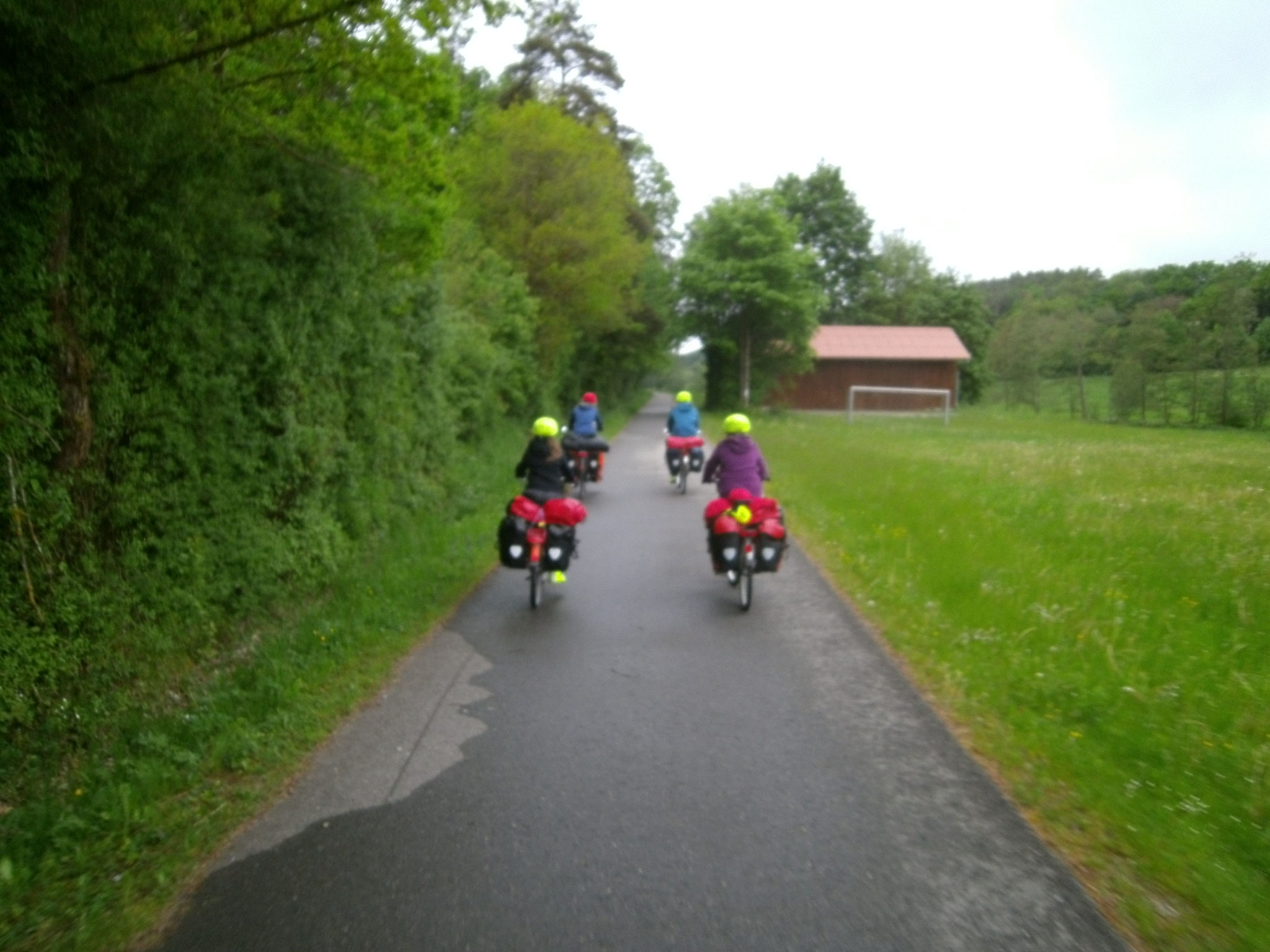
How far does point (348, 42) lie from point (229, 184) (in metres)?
1.32

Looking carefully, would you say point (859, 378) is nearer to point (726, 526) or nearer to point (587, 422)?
point (587, 422)

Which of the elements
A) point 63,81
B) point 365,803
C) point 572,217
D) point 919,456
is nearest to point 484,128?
point 572,217

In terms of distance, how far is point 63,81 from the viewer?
5723mm

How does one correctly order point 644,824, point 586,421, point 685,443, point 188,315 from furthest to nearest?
point 685,443, point 586,421, point 188,315, point 644,824

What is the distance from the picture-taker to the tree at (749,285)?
1764 inches

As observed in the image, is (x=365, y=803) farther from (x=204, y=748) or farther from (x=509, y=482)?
(x=509, y=482)

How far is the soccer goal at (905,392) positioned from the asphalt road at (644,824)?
34558 mm

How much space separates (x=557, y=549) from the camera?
→ 9.97m

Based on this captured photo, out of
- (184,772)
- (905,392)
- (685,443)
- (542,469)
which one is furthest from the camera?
(905,392)

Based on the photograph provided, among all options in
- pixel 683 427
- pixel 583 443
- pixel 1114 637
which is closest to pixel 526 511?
pixel 583 443

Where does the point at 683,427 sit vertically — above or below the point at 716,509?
above

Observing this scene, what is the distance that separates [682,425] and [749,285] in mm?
25899

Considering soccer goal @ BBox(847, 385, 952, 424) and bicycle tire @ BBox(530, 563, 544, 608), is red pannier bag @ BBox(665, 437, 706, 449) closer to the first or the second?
bicycle tire @ BBox(530, 563, 544, 608)

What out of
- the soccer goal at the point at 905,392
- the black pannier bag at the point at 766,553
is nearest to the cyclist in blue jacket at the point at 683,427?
the black pannier bag at the point at 766,553
